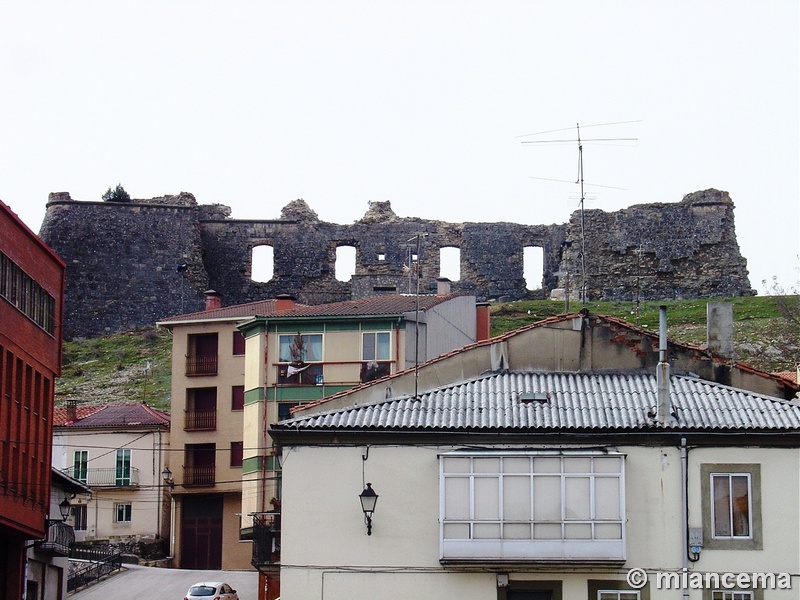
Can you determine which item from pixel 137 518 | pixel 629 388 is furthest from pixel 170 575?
pixel 629 388

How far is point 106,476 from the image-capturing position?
192 feet

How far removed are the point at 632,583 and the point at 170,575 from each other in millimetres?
→ 26739

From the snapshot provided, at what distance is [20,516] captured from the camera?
132 ft

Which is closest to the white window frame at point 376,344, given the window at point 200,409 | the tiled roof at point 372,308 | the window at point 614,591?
the tiled roof at point 372,308

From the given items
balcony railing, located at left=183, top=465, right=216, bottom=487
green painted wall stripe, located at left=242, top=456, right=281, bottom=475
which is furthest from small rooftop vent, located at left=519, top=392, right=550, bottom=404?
balcony railing, located at left=183, top=465, right=216, bottom=487

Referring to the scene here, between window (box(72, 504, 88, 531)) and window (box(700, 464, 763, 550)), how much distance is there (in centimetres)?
3319

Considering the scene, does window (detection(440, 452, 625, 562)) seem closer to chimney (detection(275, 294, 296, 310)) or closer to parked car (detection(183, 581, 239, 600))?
parked car (detection(183, 581, 239, 600))

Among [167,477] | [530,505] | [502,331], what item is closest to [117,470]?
[167,477]

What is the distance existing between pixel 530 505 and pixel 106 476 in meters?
32.3

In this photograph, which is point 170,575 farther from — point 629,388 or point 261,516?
point 629,388

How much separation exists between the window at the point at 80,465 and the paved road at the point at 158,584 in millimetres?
4802

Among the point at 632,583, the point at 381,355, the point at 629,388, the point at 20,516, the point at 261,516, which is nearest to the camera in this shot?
the point at 632,583

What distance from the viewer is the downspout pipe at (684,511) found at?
28.7 metres

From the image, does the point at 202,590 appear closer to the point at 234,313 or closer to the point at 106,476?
the point at 234,313
